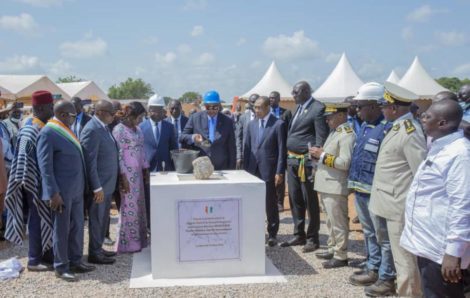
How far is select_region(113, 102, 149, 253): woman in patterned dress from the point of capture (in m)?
5.86

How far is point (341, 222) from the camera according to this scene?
5.41m

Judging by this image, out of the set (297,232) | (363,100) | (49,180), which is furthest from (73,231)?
(363,100)

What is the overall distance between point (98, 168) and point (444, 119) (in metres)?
3.86

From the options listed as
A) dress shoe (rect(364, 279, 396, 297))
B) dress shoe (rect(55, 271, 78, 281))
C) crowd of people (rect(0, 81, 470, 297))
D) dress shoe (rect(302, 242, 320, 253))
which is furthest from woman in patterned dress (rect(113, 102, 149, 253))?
dress shoe (rect(364, 279, 396, 297))

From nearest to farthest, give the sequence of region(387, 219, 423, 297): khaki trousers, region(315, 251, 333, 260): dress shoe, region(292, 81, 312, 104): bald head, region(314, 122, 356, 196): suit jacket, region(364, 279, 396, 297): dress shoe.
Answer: region(387, 219, 423, 297): khaki trousers
region(364, 279, 396, 297): dress shoe
region(314, 122, 356, 196): suit jacket
region(315, 251, 333, 260): dress shoe
region(292, 81, 312, 104): bald head

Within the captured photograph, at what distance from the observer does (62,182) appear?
4.87 metres

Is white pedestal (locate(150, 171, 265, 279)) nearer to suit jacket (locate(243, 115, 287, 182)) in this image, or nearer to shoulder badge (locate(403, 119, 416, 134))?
suit jacket (locate(243, 115, 287, 182))

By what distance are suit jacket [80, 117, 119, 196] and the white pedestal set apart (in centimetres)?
76

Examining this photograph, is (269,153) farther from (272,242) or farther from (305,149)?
(272,242)

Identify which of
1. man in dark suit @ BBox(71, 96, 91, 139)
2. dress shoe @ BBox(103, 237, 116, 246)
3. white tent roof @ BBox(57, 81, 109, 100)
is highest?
white tent roof @ BBox(57, 81, 109, 100)

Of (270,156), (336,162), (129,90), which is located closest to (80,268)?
(270,156)

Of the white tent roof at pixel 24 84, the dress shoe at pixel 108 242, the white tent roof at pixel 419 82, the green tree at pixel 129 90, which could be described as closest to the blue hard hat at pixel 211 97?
the dress shoe at pixel 108 242

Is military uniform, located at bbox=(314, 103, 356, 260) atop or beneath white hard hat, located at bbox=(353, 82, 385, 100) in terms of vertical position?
beneath

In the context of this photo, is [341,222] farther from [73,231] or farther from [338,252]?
[73,231]
